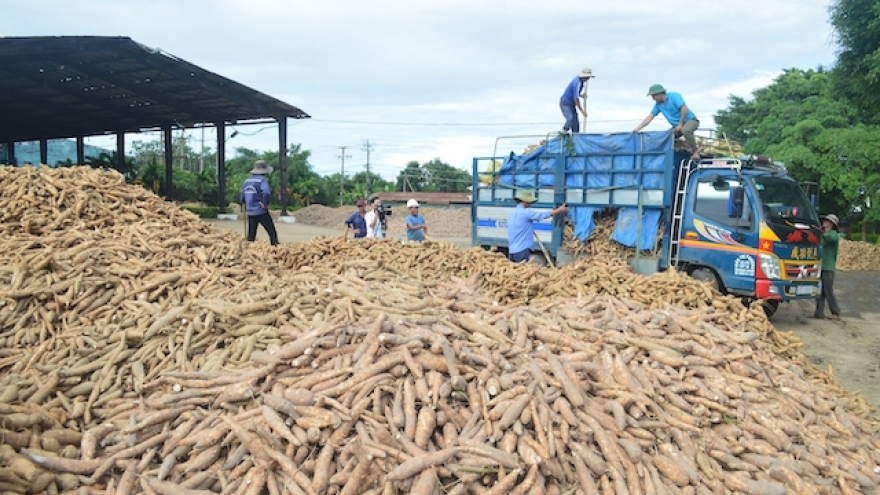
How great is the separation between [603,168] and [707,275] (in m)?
2.37

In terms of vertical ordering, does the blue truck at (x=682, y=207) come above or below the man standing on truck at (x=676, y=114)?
below

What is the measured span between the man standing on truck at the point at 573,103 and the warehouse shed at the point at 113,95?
40.0 feet

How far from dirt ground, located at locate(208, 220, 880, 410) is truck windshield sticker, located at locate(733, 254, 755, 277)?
47.8 inches

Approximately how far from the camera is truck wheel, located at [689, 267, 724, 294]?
8.91 meters

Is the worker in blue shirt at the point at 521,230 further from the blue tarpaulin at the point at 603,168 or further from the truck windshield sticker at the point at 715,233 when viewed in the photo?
the truck windshield sticker at the point at 715,233

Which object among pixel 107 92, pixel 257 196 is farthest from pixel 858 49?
pixel 107 92

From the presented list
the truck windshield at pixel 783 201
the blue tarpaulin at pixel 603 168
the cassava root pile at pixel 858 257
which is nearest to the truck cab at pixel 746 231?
the truck windshield at pixel 783 201

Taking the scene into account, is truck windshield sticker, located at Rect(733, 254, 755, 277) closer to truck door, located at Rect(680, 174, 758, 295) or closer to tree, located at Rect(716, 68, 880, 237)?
truck door, located at Rect(680, 174, 758, 295)

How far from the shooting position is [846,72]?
15547 mm

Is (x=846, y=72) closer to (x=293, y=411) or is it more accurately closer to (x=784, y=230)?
(x=784, y=230)

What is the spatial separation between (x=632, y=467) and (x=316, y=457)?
6.02ft

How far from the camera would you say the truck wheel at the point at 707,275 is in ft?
29.2

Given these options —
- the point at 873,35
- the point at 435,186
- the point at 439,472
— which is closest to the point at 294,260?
the point at 439,472

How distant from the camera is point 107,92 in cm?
2286
